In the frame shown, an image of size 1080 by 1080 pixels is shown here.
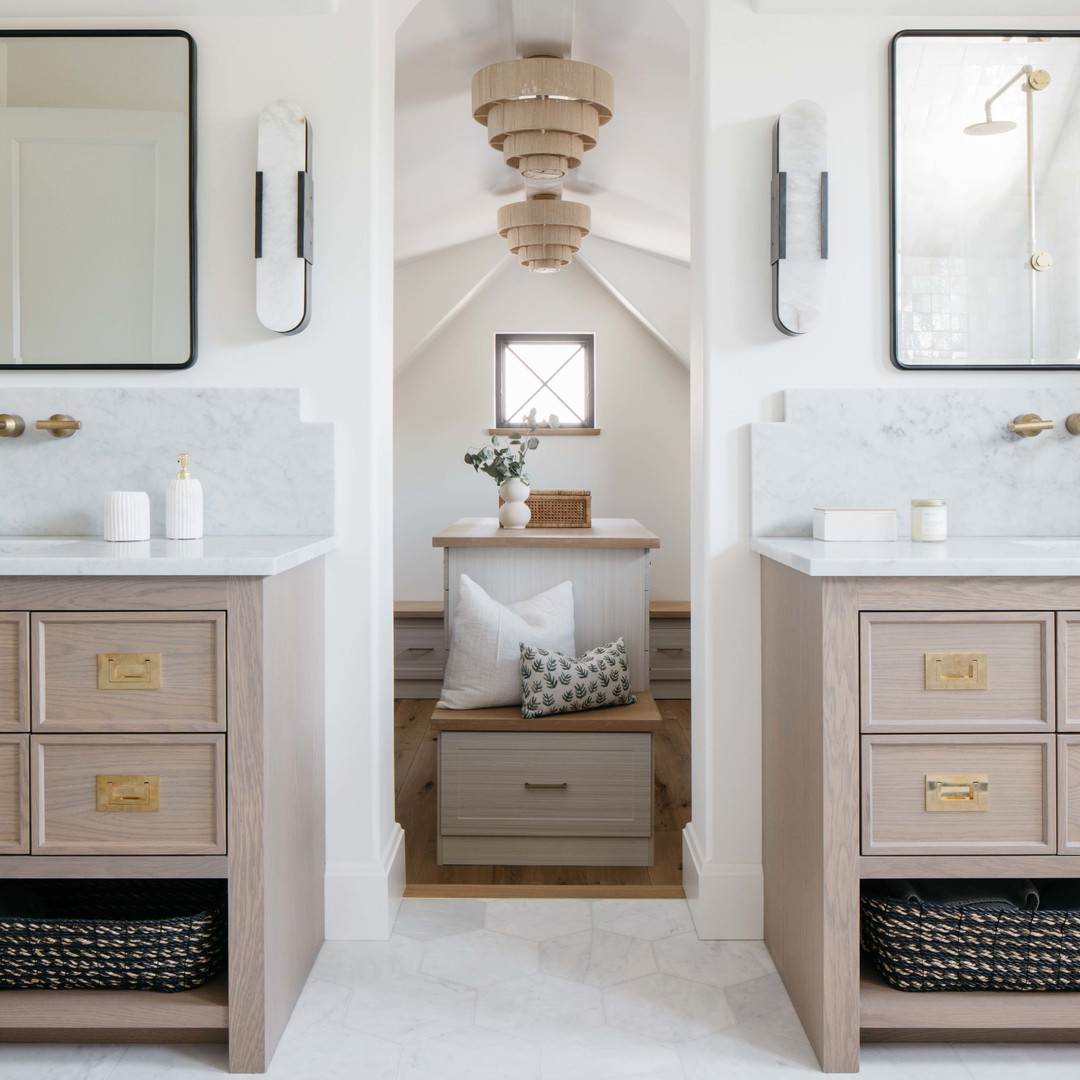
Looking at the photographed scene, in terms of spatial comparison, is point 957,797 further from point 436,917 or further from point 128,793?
point 128,793

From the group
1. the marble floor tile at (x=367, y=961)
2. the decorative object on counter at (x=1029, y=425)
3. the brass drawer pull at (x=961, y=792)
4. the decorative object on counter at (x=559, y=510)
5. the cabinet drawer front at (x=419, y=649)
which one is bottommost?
the marble floor tile at (x=367, y=961)

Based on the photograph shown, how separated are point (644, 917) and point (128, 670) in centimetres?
121

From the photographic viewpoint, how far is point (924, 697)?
1473 mm

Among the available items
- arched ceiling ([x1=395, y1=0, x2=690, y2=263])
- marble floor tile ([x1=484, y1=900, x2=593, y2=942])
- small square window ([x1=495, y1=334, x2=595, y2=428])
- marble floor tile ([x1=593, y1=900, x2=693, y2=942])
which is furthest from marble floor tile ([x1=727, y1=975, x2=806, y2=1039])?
small square window ([x1=495, y1=334, x2=595, y2=428])

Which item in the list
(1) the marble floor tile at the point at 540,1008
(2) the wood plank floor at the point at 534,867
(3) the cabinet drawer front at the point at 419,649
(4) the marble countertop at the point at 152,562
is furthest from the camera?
(3) the cabinet drawer front at the point at 419,649

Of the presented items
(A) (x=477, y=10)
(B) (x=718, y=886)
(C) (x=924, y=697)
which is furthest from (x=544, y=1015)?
(A) (x=477, y=10)

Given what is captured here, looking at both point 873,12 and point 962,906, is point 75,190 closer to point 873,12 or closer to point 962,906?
point 873,12

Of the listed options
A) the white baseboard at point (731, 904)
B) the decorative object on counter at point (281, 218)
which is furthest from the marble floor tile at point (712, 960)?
the decorative object on counter at point (281, 218)

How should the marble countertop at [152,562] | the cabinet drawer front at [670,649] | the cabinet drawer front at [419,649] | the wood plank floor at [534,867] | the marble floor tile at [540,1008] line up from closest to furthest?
the marble countertop at [152,562] → the marble floor tile at [540,1008] → the wood plank floor at [534,867] → the cabinet drawer front at [419,649] → the cabinet drawer front at [670,649]

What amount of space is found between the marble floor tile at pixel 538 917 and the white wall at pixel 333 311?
25cm

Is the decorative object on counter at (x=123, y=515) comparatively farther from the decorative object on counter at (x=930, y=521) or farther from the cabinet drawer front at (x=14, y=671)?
the decorative object on counter at (x=930, y=521)

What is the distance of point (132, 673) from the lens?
4.80 feet

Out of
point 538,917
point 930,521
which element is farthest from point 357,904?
point 930,521

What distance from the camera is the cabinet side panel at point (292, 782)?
1.51 metres
